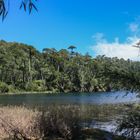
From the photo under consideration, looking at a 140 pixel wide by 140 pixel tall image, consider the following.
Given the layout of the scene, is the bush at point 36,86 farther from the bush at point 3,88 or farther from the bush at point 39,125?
the bush at point 39,125

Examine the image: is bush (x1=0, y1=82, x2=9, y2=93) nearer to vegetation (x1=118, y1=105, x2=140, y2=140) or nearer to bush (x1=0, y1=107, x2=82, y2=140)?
bush (x1=0, y1=107, x2=82, y2=140)

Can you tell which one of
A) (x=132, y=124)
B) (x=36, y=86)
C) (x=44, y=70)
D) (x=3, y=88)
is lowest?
(x=132, y=124)

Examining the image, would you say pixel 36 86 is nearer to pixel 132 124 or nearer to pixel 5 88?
pixel 5 88

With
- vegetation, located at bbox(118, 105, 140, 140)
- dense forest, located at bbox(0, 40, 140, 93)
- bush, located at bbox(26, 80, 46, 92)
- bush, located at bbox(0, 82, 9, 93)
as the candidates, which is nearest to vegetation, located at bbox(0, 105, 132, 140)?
vegetation, located at bbox(118, 105, 140, 140)

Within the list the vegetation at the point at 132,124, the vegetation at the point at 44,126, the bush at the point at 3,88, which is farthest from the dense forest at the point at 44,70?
the vegetation at the point at 132,124

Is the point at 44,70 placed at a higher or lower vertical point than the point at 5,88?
higher

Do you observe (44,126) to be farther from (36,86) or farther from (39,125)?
(36,86)

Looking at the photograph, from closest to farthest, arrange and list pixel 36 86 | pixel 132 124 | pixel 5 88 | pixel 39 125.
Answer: pixel 132 124 < pixel 39 125 < pixel 5 88 < pixel 36 86

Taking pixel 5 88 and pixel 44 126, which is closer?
pixel 44 126

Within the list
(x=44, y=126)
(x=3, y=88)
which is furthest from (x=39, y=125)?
(x=3, y=88)

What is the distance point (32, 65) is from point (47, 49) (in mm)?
14527

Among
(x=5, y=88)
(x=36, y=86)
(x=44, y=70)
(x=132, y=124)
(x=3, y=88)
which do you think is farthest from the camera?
(x=44, y=70)

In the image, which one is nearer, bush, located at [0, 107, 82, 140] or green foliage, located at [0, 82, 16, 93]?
bush, located at [0, 107, 82, 140]

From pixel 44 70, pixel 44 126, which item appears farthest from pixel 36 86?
pixel 44 126
